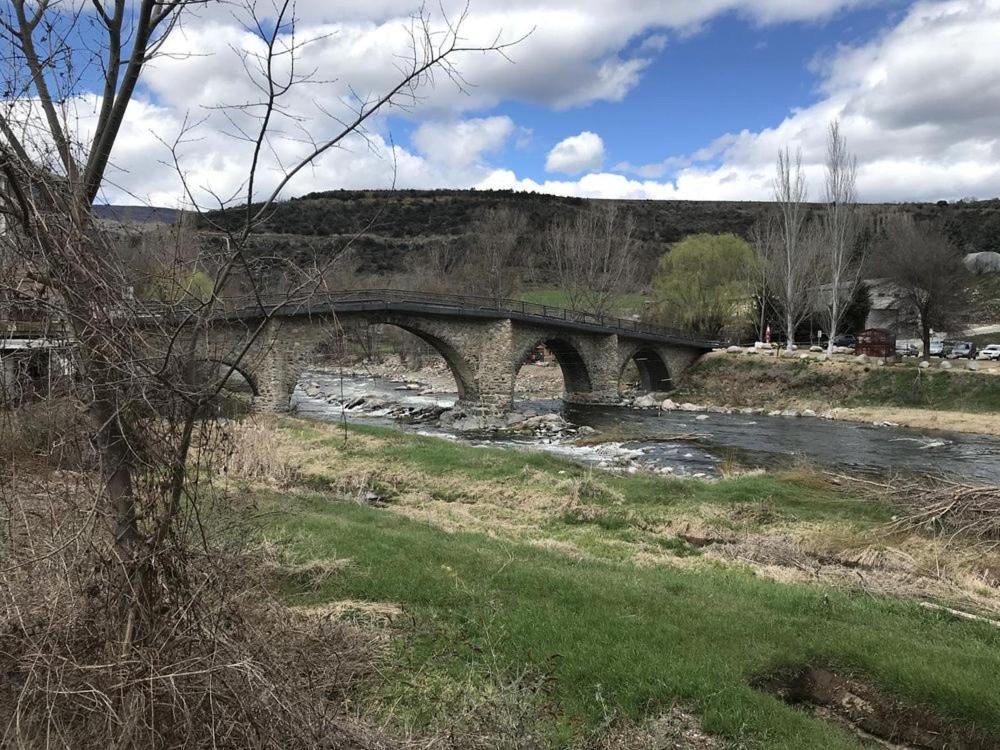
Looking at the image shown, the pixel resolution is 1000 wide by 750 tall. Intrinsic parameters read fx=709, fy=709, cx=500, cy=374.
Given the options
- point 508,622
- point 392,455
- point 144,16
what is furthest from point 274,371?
point 144,16

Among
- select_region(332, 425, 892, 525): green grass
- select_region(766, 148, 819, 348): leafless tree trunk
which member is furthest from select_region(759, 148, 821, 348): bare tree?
select_region(332, 425, 892, 525): green grass

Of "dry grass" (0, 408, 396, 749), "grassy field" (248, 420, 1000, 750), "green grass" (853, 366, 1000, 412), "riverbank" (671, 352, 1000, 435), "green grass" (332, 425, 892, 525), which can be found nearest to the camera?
"dry grass" (0, 408, 396, 749)

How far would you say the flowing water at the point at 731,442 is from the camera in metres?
20.4

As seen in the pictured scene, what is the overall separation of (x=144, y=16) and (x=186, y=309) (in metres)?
1.51

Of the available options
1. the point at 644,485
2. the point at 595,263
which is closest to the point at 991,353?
the point at 595,263

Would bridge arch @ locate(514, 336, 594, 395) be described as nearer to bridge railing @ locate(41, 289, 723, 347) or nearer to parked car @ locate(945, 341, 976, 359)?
bridge railing @ locate(41, 289, 723, 347)

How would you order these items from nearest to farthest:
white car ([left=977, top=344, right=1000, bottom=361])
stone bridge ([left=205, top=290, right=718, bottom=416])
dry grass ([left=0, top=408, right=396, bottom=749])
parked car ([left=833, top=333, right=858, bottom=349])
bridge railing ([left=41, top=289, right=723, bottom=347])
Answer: dry grass ([left=0, top=408, right=396, bottom=749]) < bridge railing ([left=41, top=289, right=723, bottom=347]) < stone bridge ([left=205, top=290, right=718, bottom=416]) < white car ([left=977, top=344, right=1000, bottom=361]) < parked car ([left=833, top=333, right=858, bottom=349])

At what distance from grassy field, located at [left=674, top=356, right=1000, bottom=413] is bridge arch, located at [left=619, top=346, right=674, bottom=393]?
1533 mm

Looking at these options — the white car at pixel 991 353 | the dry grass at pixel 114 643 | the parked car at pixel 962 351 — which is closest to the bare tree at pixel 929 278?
the parked car at pixel 962 351

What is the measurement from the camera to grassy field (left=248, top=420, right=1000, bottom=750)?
4.62 metres

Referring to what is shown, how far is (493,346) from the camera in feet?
111

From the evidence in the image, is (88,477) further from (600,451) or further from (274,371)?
(274,371)

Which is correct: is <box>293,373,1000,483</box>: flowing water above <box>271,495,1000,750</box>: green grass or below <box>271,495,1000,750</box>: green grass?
below

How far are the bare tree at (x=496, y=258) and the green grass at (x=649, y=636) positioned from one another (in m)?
48.3
